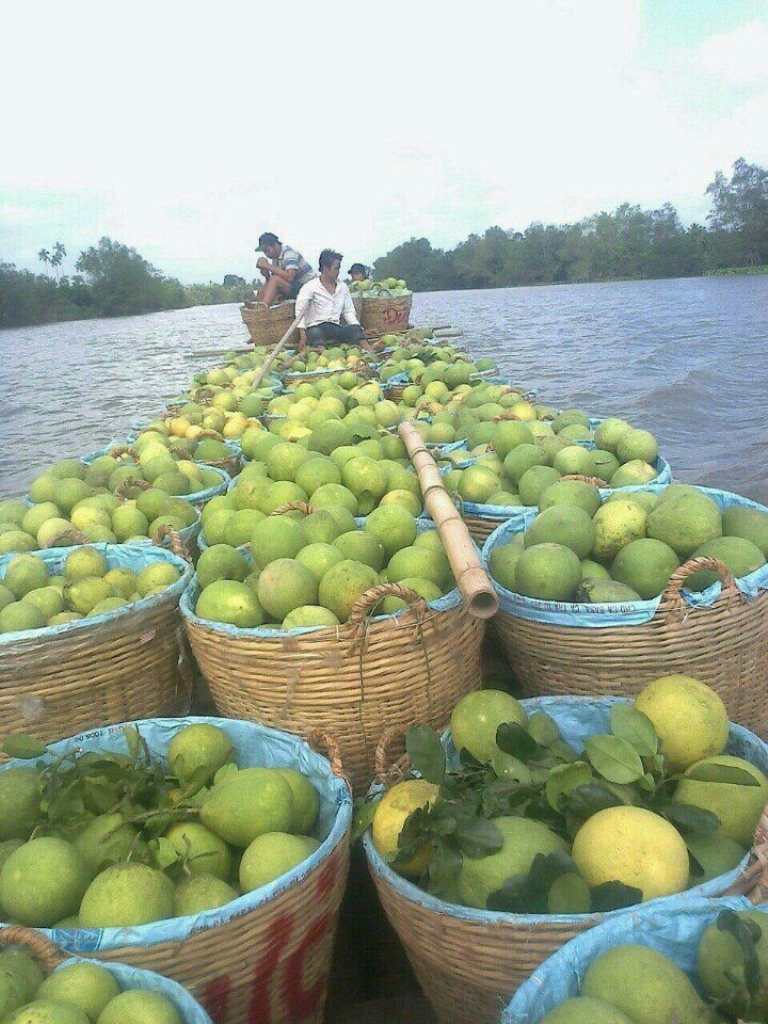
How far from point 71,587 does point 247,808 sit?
133 cm

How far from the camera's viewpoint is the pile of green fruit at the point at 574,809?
126 cm

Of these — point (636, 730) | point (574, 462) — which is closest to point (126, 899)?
point (636, 730)

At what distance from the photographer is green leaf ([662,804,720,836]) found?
132 centimetres

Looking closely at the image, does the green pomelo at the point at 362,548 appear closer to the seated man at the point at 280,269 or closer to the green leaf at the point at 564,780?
the green leaf at the point at 564,780

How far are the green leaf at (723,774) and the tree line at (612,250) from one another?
4656cm

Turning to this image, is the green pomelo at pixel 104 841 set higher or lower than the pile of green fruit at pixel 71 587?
lower

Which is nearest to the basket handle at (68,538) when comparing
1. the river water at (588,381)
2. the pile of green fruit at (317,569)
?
the pile of green fruit at (317,569)

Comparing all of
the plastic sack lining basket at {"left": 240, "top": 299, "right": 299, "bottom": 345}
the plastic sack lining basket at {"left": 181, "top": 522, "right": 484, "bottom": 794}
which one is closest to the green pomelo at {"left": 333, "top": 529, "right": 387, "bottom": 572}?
the plastic sack lining basket at {"left": 181, "top": 522, "right": 484, "bottom": 794}

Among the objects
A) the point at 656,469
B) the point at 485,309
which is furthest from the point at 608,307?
the point at 656,469

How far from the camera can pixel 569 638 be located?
2061 mm

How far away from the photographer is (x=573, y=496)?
2.62 m

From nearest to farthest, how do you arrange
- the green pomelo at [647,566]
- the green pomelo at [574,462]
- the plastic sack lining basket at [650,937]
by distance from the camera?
the plastic sack lining basket at [650,937]
the green pomelo at [647,566]
the green pomelo at [574,462]

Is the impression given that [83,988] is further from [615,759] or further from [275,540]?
[275,540]

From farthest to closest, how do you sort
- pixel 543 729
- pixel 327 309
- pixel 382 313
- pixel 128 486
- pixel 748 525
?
pixel 382 313, pixel 327 309, pixel 128 486, pixel 748 525, pixel 543 729
